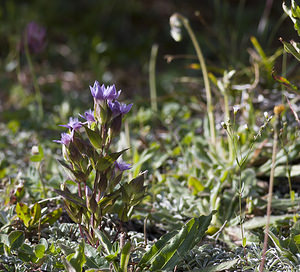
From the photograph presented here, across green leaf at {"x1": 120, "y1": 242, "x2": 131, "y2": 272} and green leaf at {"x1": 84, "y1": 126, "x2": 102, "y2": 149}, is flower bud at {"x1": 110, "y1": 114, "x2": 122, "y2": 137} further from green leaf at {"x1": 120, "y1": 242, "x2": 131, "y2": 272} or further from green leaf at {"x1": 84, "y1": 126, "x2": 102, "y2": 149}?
Answer: green leaf at {"x1": 120, "y1": 242, "x2": 131, "y2": 272}

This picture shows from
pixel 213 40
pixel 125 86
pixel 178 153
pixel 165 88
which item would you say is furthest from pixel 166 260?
pixel 213 40

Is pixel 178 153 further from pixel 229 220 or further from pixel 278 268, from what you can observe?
pixel 278 268

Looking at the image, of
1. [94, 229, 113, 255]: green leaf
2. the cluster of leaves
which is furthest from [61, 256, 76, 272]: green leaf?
[94, 229, 113, 255]: green leaf

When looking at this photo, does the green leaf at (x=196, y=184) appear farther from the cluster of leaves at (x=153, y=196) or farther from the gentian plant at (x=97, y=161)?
the gentian plant at (x=97, y=161)

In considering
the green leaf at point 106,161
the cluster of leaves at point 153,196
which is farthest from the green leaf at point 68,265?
the green leaf at point 106,161

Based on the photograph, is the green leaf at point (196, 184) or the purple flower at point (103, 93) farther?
the green leaf at point (196, 184)

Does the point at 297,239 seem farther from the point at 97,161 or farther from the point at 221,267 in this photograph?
the point at 97,161

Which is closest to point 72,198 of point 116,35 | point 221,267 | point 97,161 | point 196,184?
point 97,161
